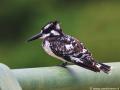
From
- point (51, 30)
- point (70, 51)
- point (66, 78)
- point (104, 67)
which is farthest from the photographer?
point (51, 30)

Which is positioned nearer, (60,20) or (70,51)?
(70,51)

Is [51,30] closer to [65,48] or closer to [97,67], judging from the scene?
[65,48]

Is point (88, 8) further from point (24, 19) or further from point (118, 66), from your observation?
point (118, 66)

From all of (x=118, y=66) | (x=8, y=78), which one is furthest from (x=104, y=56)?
(x=8, y=78)

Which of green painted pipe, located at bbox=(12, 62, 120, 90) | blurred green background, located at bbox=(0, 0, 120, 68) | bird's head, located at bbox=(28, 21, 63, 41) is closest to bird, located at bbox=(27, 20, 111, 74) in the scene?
bird's head, located at bbox=(28, 21, 63, 41)

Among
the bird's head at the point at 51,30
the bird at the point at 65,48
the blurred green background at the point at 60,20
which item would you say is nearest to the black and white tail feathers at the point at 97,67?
the bird at the point at 65,48

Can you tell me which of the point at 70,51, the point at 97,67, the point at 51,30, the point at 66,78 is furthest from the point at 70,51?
the point at 66,78

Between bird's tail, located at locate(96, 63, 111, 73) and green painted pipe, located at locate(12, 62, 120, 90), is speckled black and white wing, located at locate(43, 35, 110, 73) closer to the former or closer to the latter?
bird's tail, located at locate(96, 63, 111, 73)
